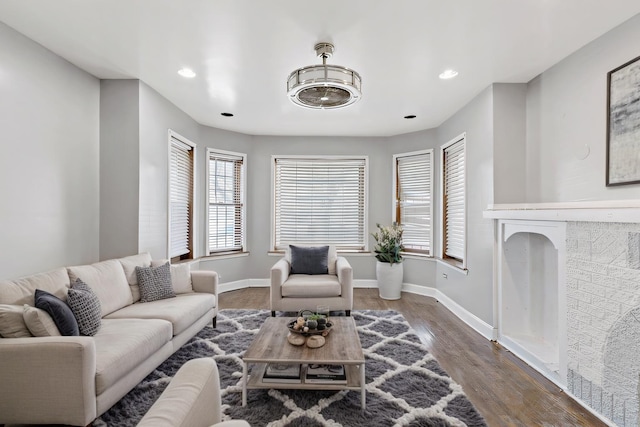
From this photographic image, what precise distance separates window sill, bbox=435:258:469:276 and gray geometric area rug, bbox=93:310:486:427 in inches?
49.1

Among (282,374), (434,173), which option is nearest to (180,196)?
(282,374)

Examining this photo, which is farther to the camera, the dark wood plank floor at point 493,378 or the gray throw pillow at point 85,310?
the gray throw pillow at point 85,310

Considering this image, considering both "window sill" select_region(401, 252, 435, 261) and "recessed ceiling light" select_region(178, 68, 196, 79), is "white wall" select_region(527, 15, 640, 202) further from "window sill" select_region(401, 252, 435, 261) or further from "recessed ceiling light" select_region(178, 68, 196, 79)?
"recessed ceiling light" select_region(178, 68, 196, 79)

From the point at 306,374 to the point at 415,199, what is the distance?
360 cm

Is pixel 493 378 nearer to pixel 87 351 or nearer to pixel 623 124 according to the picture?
pixel 623 124

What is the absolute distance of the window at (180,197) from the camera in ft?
12.9

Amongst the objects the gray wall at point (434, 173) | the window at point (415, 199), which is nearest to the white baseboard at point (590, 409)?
the gray wall at point (434, 173)

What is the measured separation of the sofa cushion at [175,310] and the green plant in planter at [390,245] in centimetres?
268

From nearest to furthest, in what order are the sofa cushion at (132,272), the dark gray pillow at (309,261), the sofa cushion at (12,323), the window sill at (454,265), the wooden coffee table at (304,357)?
the sofa cushion at (12,323), the wooden coffee table at (304,357), the sofa cushion at (132,272), the window sill at (454,265), the dark gray pillow at (309,261)

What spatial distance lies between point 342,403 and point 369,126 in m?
3.77

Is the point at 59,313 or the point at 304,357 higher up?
the point at 59,313

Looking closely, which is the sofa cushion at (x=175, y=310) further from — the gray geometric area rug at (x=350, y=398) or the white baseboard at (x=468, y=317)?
the white baseboard at (x=468, y=317)

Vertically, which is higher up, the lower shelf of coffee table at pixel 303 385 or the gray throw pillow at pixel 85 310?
the gray throw pillow at pixel 85 310

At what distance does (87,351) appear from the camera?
1.65 meters
